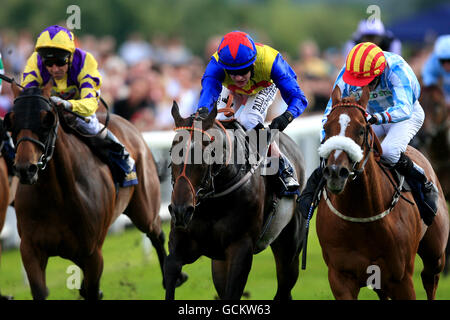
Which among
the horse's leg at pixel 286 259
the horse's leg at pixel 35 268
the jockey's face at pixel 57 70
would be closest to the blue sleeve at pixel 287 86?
the horse's leg at pixel 286 259

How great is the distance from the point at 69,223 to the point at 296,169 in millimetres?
1852

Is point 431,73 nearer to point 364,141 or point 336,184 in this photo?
point 364,141

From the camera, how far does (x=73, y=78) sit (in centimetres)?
695

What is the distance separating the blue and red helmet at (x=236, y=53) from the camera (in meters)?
6.12

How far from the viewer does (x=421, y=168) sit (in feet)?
20.5

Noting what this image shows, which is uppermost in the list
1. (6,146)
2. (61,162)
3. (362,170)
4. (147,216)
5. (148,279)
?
(6,146)

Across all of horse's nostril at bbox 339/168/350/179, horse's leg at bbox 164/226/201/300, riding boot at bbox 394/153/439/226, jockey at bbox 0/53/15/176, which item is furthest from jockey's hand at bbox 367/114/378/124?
jockey at bbox 0/53/15/176

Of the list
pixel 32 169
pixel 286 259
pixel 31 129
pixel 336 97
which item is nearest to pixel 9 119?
pixel 31 129

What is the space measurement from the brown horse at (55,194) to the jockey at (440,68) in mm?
4411

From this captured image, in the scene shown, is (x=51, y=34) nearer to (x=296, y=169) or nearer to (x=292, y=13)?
(x=296, y=169)

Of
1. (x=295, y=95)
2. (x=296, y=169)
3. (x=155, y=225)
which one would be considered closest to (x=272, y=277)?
(x=155, y=225)

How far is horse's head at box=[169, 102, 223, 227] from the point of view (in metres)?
5.40

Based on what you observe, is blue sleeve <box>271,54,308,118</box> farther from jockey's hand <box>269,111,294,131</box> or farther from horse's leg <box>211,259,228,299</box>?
horse's leg <box>211,259,228,299</box>

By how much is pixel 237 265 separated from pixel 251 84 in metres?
1.41
